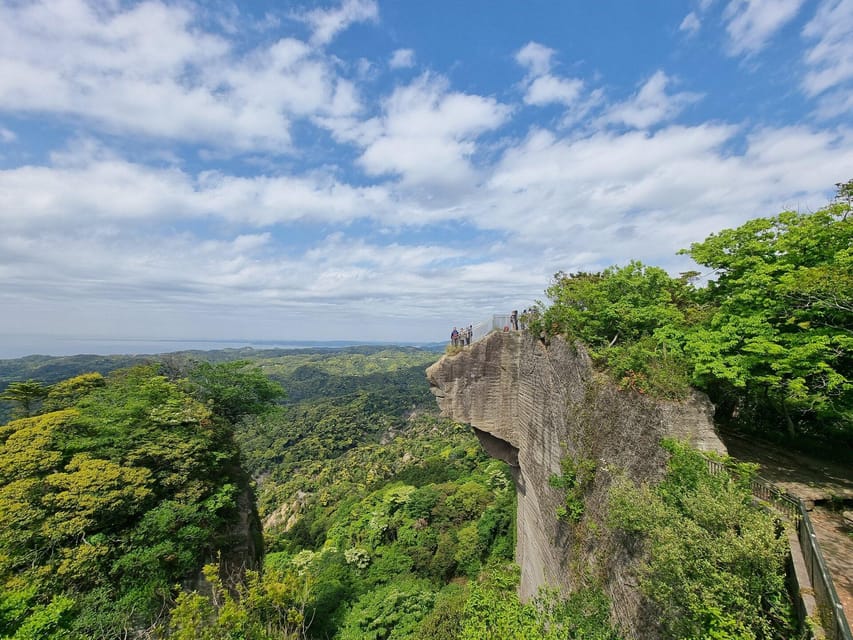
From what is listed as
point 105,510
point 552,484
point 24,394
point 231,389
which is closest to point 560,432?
point 552,484

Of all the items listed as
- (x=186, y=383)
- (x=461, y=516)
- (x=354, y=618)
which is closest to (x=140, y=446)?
(x=186, y=383)

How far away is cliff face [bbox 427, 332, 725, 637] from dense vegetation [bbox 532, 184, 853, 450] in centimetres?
75

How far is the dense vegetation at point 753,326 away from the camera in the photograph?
7.63 m

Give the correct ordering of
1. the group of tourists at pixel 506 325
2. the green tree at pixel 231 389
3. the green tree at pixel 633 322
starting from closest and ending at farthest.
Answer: the green tree at pixel 633 322 < the group of tourists at pixel 506 325 < the green tree at pixel 231 389

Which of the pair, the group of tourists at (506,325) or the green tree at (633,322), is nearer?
the green tree at (633,322)

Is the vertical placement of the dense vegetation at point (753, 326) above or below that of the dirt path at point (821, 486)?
above

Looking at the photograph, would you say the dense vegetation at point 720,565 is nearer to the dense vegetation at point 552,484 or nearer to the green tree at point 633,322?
the dense vegetation at point 552,484

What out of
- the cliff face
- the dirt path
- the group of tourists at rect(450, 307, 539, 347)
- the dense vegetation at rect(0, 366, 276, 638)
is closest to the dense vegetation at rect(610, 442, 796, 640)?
the dirt path

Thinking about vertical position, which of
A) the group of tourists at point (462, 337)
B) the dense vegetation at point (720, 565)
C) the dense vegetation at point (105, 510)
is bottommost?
the dense vegetation at point (105, 510)

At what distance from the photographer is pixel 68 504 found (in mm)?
11891

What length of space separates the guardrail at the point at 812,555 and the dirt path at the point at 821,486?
605 mm

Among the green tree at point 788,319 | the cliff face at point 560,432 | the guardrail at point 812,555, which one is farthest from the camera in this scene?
the cliff face at point 560,432

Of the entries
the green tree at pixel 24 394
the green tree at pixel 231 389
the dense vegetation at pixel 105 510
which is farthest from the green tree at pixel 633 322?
the green tree at pixel 24 394

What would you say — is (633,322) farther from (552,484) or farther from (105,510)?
(105,510)
